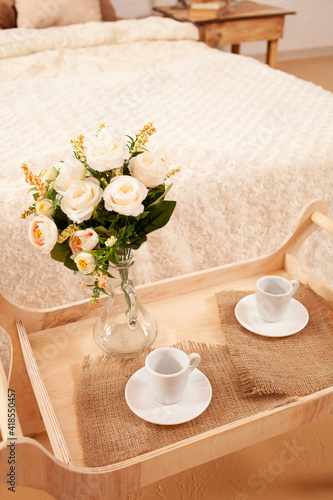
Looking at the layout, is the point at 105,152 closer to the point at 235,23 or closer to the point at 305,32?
the point at 235,23

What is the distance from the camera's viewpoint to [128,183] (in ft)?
2.70

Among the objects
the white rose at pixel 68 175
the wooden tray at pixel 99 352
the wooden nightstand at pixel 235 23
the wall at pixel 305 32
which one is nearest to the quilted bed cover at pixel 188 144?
the wooden tray at pixel 99 352

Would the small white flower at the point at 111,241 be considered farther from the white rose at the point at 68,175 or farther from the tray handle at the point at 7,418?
the tray handle at the point at 7,418

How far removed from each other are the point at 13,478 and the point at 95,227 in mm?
416

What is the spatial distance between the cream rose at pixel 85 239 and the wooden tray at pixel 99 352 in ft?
0.89

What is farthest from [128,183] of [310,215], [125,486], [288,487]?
[288,487]

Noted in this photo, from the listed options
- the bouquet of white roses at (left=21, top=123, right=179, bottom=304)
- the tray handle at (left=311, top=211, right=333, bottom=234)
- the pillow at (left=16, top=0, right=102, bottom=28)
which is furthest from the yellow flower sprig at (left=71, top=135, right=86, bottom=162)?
the pillow at (left=16, top=0, right=102, bottom=28)

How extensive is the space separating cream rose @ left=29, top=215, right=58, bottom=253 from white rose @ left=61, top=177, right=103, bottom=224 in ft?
0.12

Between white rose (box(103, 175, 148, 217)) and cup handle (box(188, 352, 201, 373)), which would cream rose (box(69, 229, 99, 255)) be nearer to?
white rose (box(103, 175, 148, 217))

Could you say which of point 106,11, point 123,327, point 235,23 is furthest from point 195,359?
point 235,23

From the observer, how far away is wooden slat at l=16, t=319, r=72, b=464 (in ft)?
2.70

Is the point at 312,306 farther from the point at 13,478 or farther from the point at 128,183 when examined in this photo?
the point at 13,478

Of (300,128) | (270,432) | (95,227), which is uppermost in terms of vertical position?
(95,227)

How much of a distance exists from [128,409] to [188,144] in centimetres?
102
